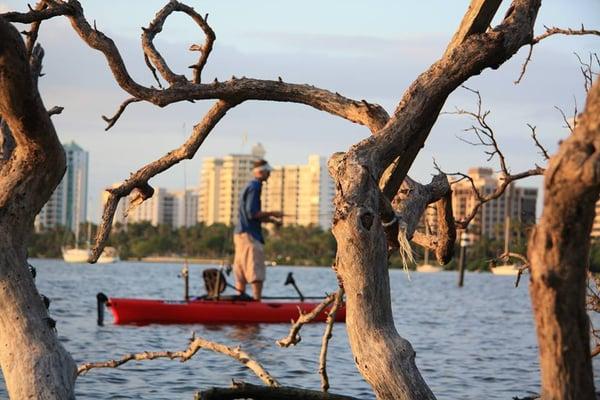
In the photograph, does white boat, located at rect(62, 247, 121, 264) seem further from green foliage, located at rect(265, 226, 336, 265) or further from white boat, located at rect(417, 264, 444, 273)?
white boat, located at rect(417, 264, 444, 273)

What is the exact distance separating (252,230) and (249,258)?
0.42 metres

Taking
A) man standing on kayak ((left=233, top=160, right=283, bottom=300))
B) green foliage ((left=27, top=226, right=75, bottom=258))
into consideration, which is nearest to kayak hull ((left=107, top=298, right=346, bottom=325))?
man standing on kayak ((left=233, top=160, right=283, bottom=300))

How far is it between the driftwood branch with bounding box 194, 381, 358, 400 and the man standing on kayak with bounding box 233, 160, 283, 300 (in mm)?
10804

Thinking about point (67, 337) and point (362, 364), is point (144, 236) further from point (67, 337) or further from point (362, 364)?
point (362, 364)

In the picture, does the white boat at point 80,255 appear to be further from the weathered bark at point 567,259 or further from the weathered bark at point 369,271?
the weathered bark at point 567,259

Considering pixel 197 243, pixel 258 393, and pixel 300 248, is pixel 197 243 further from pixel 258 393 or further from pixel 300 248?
pixel 258 393

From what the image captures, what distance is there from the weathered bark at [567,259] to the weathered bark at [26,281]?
2704 millimetres

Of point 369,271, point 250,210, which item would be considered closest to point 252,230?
point 250,210

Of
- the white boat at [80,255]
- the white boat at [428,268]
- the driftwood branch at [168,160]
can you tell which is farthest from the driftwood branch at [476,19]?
the white boat at [428,268]

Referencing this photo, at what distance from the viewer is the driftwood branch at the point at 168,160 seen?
301 inches

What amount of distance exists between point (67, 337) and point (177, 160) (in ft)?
38.8

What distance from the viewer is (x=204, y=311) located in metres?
19.6

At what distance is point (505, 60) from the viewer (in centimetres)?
723

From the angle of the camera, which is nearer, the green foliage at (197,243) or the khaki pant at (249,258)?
the khaki pant at (249,258)
